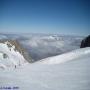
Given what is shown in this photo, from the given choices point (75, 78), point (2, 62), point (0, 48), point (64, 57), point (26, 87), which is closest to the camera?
point (26, 87)

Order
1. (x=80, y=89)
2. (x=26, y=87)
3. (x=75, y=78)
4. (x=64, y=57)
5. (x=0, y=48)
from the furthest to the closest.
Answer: (x=0, y=48) → (x=64, y=57) → (x=75, y=78) → (x=26, y=87) → (x=80, y=89)

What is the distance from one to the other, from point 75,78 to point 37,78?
1651 millimetres

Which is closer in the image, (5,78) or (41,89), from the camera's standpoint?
(41,89)

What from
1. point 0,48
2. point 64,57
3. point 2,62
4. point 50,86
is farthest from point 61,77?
point 0,48

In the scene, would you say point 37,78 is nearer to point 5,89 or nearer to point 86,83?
point 5,89

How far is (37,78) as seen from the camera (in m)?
5.85

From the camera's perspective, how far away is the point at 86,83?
5.01m

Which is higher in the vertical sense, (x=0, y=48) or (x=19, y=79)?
(x=0, y=48)

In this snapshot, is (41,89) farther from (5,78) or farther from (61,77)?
(5,78)

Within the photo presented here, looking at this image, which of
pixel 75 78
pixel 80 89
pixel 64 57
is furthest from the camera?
pixel 64 57

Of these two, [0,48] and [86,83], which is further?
[0,48]

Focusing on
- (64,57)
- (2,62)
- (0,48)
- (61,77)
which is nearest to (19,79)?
(61,77)

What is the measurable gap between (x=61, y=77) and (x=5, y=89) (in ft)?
7.95

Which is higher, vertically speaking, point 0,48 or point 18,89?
point 0,48
